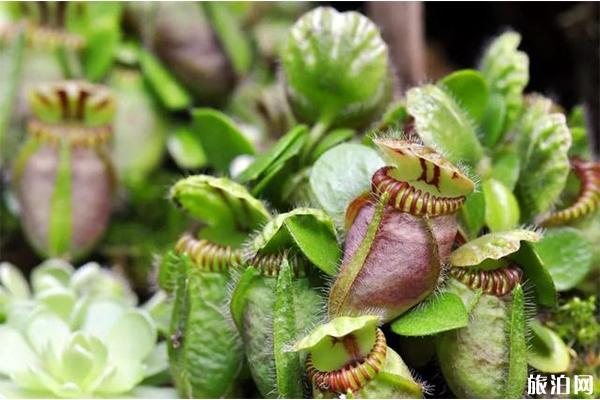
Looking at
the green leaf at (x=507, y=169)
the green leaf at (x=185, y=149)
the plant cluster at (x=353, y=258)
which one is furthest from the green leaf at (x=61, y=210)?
the green leaf at (x=507, y=169)

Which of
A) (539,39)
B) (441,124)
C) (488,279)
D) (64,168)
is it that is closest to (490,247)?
(488,279)

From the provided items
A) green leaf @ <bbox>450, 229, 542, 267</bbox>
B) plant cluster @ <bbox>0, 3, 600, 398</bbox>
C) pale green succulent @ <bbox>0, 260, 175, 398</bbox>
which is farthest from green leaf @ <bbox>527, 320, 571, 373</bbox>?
pale green succulent @ <bbox>0, 260, 175, 398</bbox>

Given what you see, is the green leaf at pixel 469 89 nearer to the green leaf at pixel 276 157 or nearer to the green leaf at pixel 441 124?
the green leaf at pixel 441 124

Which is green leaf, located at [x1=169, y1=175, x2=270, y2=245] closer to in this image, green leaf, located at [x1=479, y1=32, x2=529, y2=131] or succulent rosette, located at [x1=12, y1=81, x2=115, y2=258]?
green leaf, located at [x1=479, y1=32, x2=529, y2=131]

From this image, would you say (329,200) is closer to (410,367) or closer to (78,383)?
(410,367)

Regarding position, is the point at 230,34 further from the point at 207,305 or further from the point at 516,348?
the point at 516,348
